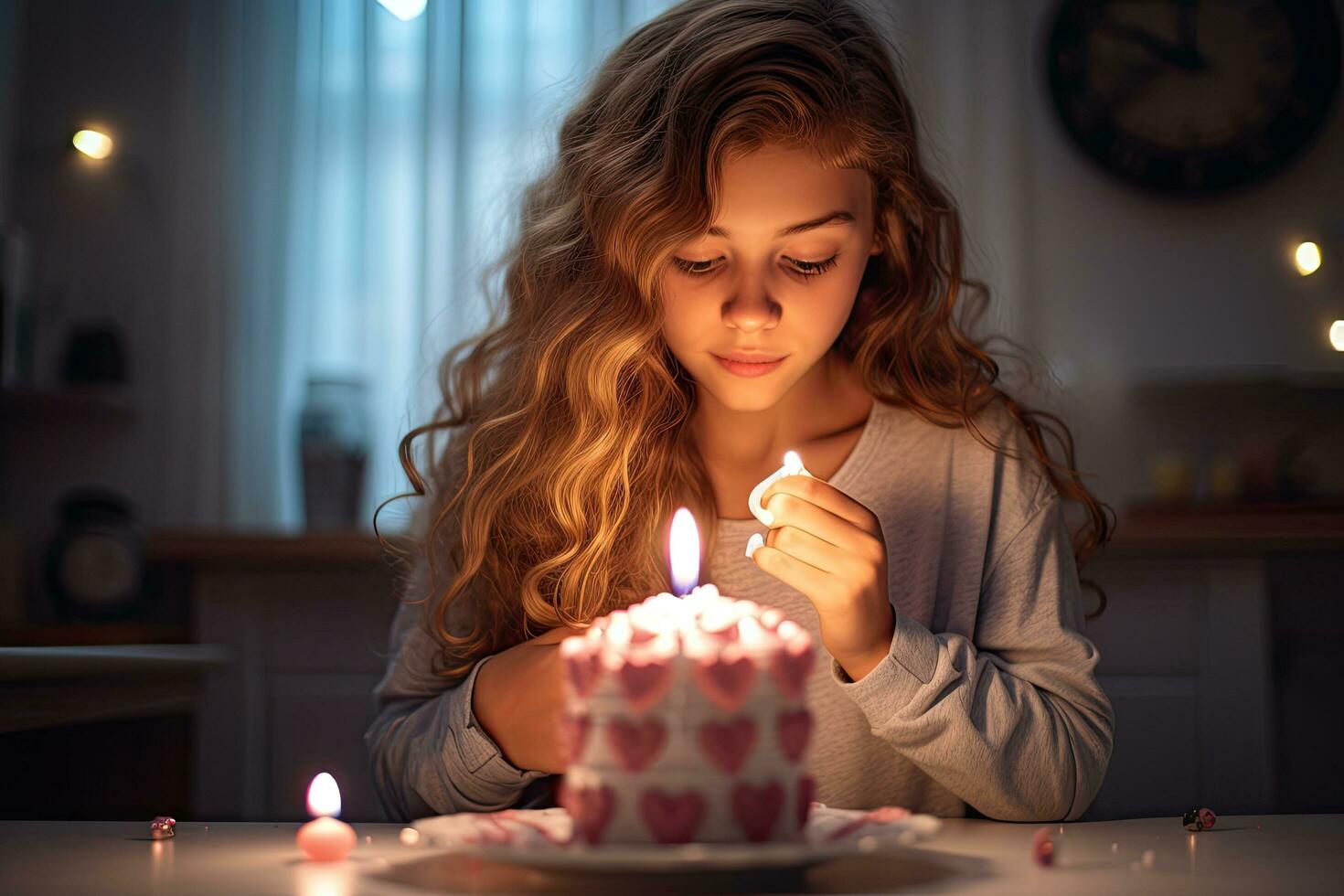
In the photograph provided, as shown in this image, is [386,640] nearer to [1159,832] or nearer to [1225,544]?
[1225,544]

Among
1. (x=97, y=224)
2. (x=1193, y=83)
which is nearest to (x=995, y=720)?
(x=1193, y=83)

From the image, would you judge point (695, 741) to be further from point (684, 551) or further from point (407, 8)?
point (407, 8)

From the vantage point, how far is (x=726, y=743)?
57cm

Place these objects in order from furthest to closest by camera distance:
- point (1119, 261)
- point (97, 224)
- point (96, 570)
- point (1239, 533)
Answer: point (97, 224)
point (1119, 261)
point (96, 570)
point (1239, 533)

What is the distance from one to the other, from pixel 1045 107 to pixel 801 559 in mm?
2407

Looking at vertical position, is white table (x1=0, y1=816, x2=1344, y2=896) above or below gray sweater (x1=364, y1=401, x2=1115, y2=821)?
below

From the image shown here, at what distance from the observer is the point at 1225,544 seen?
2.15m

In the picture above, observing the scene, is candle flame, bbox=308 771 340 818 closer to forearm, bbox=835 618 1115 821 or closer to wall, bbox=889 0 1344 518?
forearm, bbox=835 618 1115 821

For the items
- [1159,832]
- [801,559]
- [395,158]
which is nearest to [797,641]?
[801,559]

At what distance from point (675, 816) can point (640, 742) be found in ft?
0.12

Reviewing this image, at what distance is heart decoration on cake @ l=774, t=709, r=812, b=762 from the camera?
22.8 inches

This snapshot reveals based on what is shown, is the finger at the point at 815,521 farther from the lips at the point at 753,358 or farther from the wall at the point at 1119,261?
the wall at the point at 1119,261

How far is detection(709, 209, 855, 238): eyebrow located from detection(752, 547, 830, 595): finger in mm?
293

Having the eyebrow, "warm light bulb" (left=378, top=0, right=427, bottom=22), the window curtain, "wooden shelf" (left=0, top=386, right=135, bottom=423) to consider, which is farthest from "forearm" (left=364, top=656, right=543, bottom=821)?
"warm light bulb" (left=378, top=0, right=427, bottom=22)
